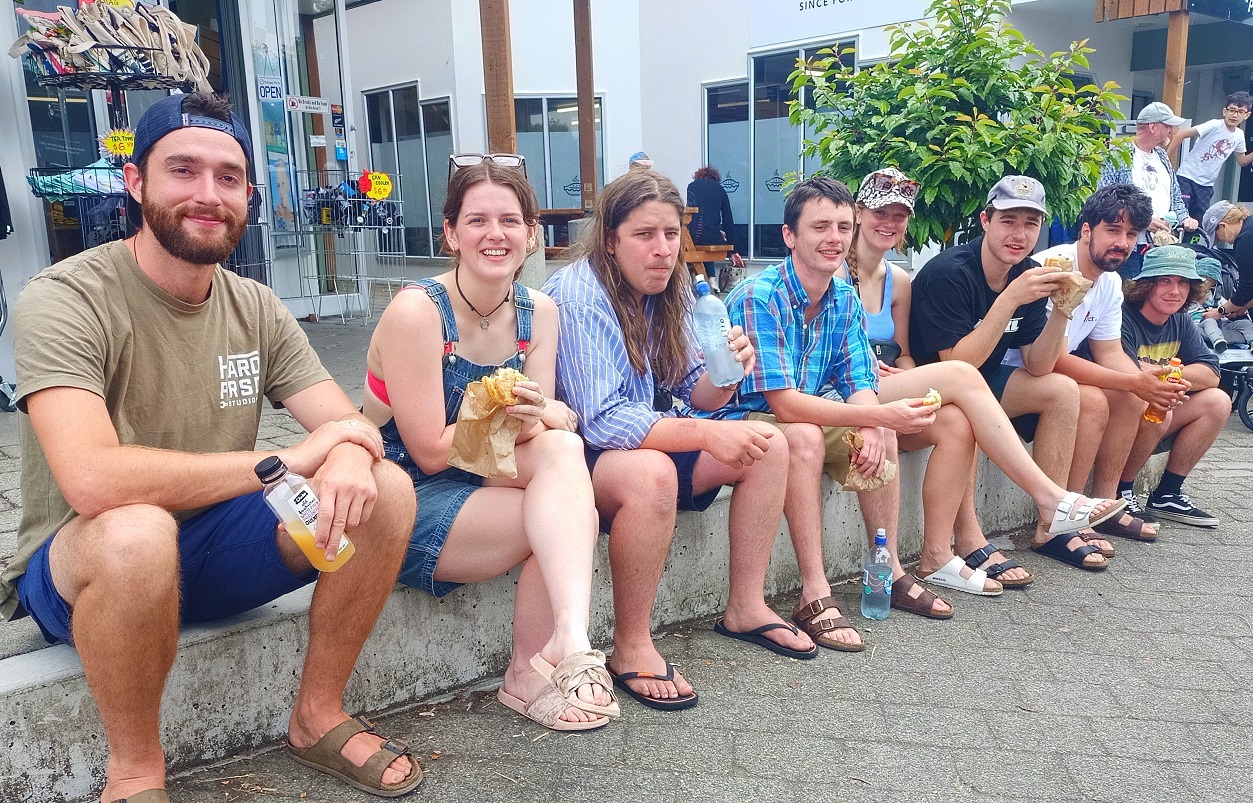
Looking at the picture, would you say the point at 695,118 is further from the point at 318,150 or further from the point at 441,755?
the point at 441,755

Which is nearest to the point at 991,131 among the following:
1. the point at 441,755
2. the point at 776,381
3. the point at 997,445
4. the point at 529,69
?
the point at 997,445

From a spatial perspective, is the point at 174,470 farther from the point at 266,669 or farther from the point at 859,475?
the point at 859,475

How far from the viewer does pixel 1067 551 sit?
4016mm

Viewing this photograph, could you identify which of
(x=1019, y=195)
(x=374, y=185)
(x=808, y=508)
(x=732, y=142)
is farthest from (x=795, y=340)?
(x=732, y=142)

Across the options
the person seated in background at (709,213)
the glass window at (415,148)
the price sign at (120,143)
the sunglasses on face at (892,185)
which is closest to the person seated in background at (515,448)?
the sunglasses on face at (892,185)

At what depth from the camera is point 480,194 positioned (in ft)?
8.92

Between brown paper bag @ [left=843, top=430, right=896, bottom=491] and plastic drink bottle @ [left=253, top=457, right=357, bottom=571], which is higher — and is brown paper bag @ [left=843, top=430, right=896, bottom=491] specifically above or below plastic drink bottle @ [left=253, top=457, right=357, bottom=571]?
below

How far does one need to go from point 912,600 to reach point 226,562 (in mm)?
2349

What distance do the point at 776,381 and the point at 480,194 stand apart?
121 centimetres

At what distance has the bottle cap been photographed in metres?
2.05

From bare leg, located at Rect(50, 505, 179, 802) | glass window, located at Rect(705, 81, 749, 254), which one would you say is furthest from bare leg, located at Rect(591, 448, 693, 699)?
glass window, located at Rect(705, 81, 749, 254)

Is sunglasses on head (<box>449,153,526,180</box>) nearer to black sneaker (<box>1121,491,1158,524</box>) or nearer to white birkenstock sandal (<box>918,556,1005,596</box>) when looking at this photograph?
white birkenstock sandal (<box>918,556,1005,596</box>)

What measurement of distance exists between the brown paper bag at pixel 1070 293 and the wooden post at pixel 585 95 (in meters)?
5.18

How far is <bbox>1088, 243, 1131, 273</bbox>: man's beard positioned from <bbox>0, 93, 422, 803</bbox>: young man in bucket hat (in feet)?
10.8
